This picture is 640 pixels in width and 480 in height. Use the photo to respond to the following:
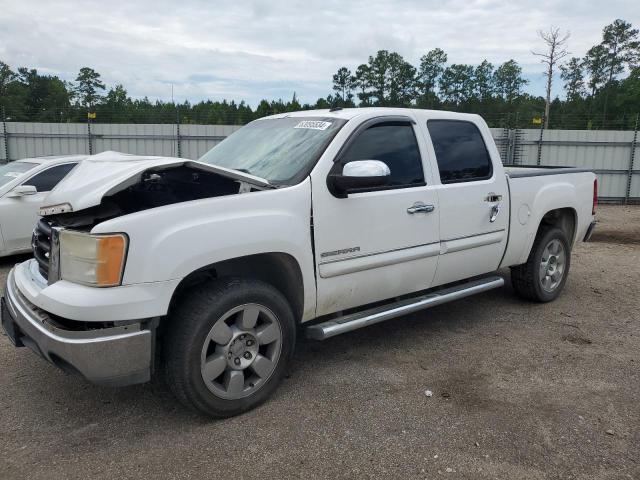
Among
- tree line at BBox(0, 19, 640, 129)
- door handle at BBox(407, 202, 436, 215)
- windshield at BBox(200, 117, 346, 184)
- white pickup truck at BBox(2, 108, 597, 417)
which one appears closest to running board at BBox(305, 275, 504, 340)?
white pickup truck at BBox(2, 108, 597, 417)

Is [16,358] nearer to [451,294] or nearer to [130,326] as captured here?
[130,326]

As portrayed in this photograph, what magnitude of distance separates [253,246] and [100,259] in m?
0.85

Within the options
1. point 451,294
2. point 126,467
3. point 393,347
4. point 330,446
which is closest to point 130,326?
point 126,467

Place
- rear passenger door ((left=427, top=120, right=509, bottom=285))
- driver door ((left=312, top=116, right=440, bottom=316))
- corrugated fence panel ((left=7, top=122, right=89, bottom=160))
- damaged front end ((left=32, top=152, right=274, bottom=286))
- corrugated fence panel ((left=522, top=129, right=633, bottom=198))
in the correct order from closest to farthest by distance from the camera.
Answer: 1. damaged front end ((left=32, top=152, right=274, bottom=286))
2. driver door ((left=312, top=116, right=440, bottom=316))
3. rear passenger door ((left=427, top=120, right=509, bottom=285))
4. corrugated fence panel ((left=522, top=129, right=633, bottom=198))
5. corrugated fence panel ((left=7, top=122, right=89, bottom=160))

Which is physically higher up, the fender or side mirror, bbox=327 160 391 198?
side mirror, bbox=327 160 391 198

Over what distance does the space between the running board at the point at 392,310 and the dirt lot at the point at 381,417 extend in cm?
40

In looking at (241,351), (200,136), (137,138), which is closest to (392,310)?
(241,351)

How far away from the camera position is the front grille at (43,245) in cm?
335

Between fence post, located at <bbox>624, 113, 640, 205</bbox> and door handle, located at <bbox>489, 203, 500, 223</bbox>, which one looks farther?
fence post, located at <bbox>624, 113, 640, 205</bbox>

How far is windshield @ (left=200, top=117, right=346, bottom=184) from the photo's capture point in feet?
12.1

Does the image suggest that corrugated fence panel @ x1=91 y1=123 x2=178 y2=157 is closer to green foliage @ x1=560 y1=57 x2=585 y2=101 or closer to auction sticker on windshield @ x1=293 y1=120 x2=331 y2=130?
auction sticker on windshield @ x1=293 y1=120 x2=331 y2=130

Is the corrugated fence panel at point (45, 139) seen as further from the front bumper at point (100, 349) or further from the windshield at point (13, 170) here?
the front bumper at point (100, 349)

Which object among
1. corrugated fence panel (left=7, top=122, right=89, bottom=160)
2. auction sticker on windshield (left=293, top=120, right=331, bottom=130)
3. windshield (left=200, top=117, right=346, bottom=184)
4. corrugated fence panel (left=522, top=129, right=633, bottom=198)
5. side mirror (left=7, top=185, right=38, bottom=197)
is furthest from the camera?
corrugated fence panel (left=7, top=122, right=89, bottom=160)

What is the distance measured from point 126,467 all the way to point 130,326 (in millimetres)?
728
